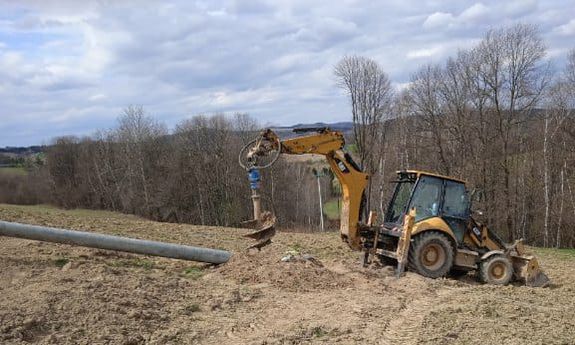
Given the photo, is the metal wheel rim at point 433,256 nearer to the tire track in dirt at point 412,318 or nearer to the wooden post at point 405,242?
the wooden post at point 405,242

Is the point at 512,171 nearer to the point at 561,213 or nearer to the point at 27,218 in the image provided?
the point at 561,213

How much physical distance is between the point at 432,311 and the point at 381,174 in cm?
2735

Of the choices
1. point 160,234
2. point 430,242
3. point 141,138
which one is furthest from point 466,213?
point 141,138

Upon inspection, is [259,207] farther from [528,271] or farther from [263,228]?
[528,271]

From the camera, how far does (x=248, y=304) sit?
7.71 meters

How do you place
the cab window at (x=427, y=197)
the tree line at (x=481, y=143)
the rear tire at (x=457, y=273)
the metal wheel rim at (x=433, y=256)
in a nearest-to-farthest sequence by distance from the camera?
the metal wheel rim at (x=433, y=256)
the cab window at (x=427, y=197)
the rear tire at (x=457, y=273)
the tree line at (x=481, y=143)

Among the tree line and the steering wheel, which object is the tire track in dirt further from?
the tree line

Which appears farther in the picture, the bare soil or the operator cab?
the operator cab

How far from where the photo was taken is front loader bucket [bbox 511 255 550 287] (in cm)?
1066

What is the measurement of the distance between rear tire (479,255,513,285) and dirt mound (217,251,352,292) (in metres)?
3.06

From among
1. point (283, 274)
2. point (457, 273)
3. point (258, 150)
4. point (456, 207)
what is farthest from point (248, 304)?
point (457, 273)

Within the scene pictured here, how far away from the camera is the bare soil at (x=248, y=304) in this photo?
6223 millimetres

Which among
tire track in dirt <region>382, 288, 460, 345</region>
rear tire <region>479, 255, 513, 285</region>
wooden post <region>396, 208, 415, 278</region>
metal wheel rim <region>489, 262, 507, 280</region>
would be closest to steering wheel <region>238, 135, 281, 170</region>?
wooden post <region>396, 208, 415, 278</region>

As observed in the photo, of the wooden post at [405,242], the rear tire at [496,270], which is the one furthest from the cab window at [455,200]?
the wooden post at [405,242]
